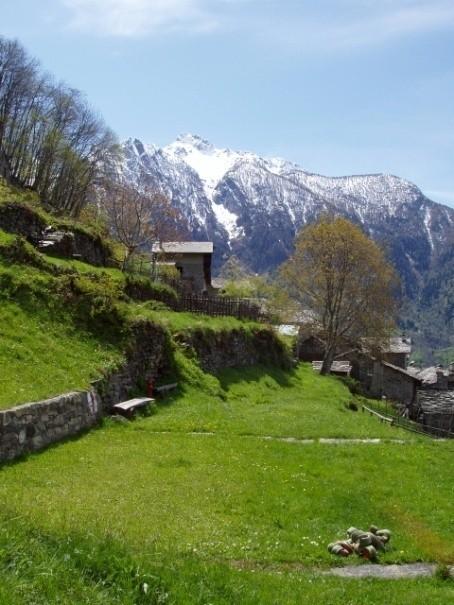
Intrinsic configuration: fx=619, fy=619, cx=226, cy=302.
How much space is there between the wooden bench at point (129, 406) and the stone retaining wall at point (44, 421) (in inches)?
56.3

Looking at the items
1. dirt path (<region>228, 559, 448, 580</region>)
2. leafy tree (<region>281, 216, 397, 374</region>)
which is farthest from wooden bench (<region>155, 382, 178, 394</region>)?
leafy tree (<region>281, 216, 397, 374</region>)

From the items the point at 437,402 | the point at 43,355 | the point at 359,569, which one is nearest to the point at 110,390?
the point at 43,355

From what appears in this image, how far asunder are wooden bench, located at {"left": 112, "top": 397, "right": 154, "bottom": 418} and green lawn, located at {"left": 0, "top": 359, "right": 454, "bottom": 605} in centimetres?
78

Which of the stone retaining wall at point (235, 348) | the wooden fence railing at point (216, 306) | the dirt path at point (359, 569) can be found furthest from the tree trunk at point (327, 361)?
the dirt path at point (359, 569)

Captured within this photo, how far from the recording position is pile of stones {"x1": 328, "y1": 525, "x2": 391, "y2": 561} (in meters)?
13.1

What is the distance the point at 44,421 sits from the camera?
18.4 m

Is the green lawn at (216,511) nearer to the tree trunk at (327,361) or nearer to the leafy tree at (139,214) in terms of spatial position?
the leafy tree at (139,214)

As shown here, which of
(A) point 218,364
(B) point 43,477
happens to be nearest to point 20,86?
(A) point 218,364

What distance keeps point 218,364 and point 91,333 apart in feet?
56.3

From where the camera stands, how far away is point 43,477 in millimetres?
15156

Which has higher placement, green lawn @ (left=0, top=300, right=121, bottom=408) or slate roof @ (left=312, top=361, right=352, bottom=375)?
green lawn @ (left=0, top=300, right=121, bottom=408)

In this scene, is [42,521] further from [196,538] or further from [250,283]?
[250,283]

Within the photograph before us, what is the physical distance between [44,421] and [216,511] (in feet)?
21.5

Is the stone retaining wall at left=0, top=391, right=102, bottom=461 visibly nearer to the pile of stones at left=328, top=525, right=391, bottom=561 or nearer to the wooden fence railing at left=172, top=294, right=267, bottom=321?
the pile of stones at left=328, top=525, right=391, bottom=561
